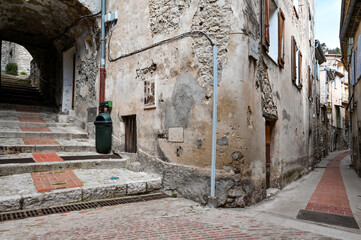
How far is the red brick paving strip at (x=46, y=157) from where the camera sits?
5.41 metres

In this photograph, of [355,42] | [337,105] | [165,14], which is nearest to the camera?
[165,14]

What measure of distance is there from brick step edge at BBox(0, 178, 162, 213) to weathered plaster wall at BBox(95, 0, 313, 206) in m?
0.62

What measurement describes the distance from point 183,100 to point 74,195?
2.45 m

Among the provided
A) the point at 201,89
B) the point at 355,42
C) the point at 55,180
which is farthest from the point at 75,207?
the point at 355,42

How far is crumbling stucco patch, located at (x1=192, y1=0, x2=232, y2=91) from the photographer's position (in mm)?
4602

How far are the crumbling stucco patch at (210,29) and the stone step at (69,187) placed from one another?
2.22 m

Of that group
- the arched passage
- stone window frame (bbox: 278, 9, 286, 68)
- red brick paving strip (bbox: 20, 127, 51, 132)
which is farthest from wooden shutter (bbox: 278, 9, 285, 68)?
red brick paving strip (bbox: 20, 127, 51, 132)

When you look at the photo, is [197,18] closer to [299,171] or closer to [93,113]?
[93,113]

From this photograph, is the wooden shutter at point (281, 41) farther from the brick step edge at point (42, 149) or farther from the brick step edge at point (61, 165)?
the brick step edge at point (42, 149)

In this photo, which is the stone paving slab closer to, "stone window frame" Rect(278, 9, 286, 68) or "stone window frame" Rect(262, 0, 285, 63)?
"stone window frame" Rect(262, 0, 285, 63)

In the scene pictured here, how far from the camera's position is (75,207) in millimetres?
4047

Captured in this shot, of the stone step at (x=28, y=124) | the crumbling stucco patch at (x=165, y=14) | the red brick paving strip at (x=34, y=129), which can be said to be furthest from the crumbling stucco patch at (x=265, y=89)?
the stone step at (x=28, y=124)

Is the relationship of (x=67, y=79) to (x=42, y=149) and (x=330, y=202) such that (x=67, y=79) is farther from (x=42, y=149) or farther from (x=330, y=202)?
(x=330, y=202)

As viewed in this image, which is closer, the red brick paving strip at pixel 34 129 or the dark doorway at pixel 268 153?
the dark doorway at pixel 268 153
